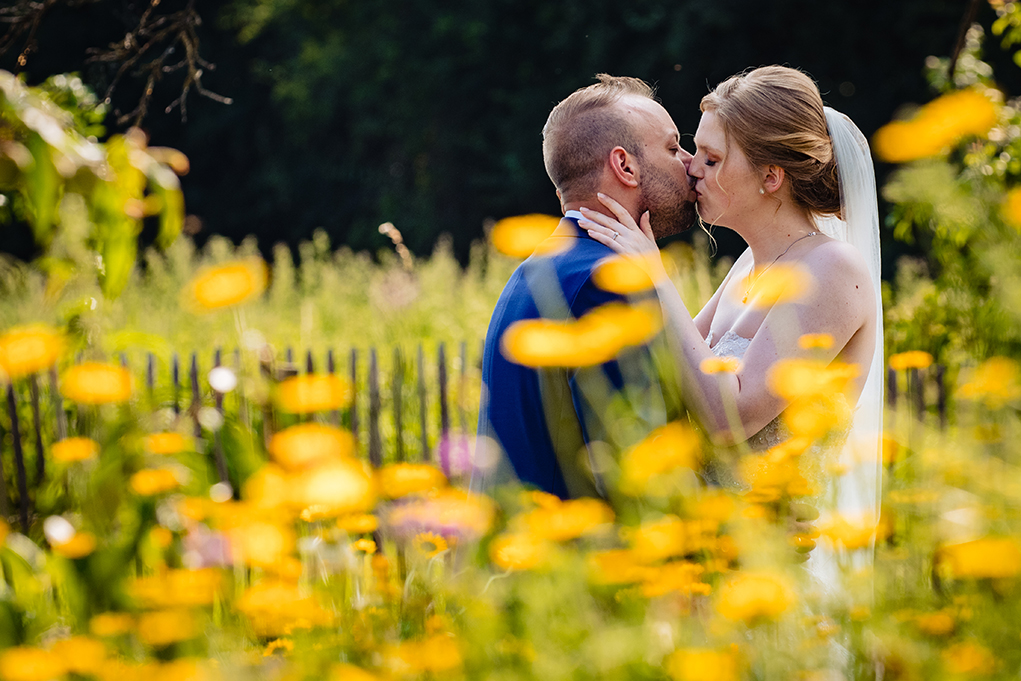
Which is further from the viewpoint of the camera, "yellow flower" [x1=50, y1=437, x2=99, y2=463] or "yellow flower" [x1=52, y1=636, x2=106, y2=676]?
"yellow flower" [x1=50, y1=437, x2=99, y2=463]

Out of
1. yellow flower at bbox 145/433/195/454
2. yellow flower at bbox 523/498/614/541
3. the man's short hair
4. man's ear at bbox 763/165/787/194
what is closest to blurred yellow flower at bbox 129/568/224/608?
yellow flower at bbox 145/433/195/454

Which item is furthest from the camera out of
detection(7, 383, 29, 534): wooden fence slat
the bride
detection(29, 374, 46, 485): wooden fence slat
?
detection(29, 374, 46, 485): wooden fence slat

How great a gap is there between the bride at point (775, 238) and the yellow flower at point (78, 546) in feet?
4.23

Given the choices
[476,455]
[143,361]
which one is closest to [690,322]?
[476,455]

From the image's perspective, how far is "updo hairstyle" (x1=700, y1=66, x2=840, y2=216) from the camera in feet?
7.79

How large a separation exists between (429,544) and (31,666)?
742 millimetres

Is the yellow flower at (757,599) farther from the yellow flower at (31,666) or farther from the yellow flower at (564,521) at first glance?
the yellow flower at (31,666)

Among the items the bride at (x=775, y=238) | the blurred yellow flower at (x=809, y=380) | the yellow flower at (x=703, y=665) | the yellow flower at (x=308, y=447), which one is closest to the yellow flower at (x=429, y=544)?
the yellow flower at (x=308, y=447)

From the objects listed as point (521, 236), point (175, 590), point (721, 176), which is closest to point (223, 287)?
point (175, 590)

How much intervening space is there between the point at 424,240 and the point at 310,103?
15.7 feet

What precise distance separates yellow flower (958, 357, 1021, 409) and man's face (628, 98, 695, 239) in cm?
123

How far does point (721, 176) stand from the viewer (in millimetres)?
2447

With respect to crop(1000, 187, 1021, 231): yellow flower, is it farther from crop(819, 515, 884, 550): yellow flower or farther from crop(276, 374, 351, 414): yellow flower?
crop(276, 374, 351, 414): yellow flower

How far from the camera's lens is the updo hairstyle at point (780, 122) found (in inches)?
93.5
